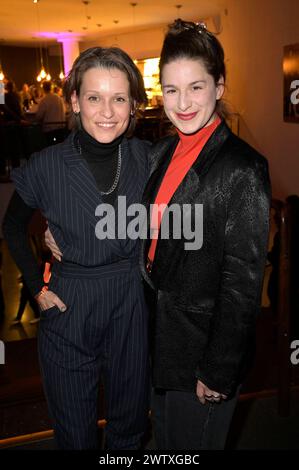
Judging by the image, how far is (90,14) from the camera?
10547 mm

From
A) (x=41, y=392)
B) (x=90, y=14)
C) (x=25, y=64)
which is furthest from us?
(x=25, y=64)

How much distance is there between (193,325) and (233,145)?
532 mm

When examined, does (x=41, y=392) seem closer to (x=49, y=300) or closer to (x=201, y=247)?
(x=49, y=300)

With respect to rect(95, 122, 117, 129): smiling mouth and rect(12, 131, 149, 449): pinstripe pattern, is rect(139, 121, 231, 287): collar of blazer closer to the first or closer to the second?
rect(12, 131, 149, 449): pinstripe pattern

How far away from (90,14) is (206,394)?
10.9 meters

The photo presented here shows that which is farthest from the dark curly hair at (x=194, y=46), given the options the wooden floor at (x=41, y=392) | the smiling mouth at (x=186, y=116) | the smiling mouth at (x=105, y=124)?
the wooden floor at (x=41, y=392)

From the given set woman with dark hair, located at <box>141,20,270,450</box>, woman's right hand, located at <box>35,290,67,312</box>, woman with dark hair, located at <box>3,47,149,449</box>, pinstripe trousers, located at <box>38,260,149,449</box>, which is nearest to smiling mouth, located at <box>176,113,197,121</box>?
→ woman with dark hair, located at <box>141,20,270,450</box>

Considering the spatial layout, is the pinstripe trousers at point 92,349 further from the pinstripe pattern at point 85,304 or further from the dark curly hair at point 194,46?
the dark curly hair at point 194,46

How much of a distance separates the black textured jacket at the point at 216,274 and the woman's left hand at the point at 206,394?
24 millimetres

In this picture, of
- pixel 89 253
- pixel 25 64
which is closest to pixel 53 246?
pixel 89 253

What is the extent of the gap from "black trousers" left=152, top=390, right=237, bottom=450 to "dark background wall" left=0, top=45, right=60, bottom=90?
1753cm

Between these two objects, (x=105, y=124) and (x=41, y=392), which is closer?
(x=105, y=124)

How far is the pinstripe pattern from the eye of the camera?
1404 mm
